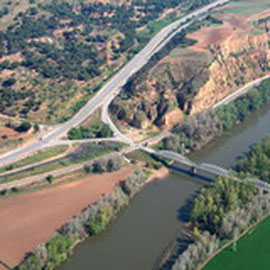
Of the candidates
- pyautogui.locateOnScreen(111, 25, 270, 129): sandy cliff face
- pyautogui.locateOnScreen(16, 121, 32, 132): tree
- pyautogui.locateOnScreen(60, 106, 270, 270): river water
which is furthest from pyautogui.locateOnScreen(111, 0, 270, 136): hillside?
pyautogui.locateOnScreen(16, 121, 32, 132): tree

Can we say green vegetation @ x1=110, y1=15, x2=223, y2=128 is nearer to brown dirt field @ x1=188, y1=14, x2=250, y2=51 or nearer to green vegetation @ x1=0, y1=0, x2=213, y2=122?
brown dirt field @ x1=188, y1=14, x2=250, y2=51

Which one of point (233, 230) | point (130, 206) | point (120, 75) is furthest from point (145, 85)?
point (233, 230)

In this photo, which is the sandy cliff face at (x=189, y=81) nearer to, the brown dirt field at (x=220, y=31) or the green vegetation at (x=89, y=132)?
the brown dirt field at (x=220, y=31)

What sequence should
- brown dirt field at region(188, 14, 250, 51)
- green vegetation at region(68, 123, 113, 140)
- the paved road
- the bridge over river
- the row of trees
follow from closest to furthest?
the row of trees → the bridge over river → the paved road → green vegetation at region(68, 123, 113, 140) → brown dirt field at region(188, 14, 250, 51)

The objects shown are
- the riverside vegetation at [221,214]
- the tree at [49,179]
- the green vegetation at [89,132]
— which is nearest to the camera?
the riverside vegetation at [221,214]

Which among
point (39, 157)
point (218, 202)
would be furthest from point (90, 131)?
point (218, 202)

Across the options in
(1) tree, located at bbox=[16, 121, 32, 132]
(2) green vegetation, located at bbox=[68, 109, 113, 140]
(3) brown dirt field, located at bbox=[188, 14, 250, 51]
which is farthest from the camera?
(3) brown dirt field, located at bbox=[188, 14, 250, 51]

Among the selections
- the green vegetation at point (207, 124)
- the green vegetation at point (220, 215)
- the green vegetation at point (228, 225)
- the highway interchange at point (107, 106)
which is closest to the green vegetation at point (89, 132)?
the highway interchange at point (107, 106)
